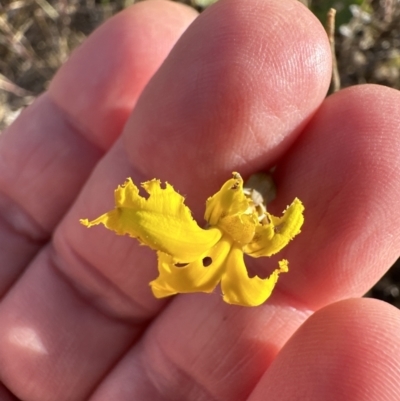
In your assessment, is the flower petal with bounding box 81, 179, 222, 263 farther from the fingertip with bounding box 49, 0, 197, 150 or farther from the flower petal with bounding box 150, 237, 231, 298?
the fingertip with bounding box 49, 0, 197, 150

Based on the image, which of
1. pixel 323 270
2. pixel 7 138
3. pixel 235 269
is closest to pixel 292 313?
pixel 323 270

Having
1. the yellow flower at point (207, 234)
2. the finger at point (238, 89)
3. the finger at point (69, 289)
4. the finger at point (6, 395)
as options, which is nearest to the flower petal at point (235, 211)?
the yellow flower at point (207, 234)

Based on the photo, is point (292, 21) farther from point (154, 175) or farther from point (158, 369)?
point (158, 369)

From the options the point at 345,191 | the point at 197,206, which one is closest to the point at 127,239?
the point at 197,206

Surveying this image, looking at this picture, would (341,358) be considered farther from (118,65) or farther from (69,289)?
(118,65)

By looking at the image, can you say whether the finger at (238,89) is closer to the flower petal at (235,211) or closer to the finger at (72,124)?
the flower petal at (235,211)

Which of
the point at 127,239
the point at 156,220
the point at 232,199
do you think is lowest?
the point at 127,239
